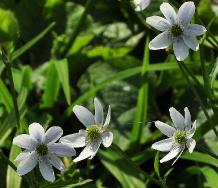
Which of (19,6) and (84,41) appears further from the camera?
(19,6)

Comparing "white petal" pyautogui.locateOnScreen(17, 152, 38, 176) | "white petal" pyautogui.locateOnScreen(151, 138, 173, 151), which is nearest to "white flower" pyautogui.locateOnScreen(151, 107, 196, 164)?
"white petal" pyautogui.locateOnScreen(151, 138, 173, 151)

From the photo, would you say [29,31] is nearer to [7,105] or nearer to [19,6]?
[19,6]

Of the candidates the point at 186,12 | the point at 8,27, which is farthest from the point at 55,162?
the point at 8,27

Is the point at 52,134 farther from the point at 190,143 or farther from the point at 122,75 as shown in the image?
the point at 122,75

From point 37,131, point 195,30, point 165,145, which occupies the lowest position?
point 165,145

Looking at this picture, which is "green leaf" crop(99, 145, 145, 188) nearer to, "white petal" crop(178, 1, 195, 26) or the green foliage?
the green foliage

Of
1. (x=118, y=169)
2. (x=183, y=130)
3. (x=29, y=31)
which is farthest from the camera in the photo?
(x=29, y=31)

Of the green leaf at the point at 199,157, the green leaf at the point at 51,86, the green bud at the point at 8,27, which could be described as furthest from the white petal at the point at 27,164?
the green bud at the point at 8,27

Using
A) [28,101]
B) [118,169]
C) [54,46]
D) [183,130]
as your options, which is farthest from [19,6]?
[183,130]
